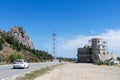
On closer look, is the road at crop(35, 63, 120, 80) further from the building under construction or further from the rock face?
the rock face

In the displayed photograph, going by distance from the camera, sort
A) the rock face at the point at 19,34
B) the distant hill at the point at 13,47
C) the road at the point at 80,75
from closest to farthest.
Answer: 1. the road at the point at 80,75
2. the distant hill at the point at 13,47
3. the rock face at the point at 19,34

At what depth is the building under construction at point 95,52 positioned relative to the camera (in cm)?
13862

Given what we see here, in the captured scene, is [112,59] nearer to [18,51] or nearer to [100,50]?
[100,50]

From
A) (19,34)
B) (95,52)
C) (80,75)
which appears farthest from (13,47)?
(80,75)

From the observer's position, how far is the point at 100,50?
14025 centimetres

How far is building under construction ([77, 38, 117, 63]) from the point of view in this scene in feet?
455

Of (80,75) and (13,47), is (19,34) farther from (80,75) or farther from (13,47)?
(80,75)

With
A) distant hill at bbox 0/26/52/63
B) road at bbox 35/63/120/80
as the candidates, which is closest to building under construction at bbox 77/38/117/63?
distant hill at bbox 0/26/52/63

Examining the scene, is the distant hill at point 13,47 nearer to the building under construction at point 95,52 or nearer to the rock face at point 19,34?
the rock face at point 19,34

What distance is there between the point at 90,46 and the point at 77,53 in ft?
24.3

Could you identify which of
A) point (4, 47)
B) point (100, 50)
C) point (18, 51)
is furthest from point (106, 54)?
point (4, 47)

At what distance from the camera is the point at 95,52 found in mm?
142000

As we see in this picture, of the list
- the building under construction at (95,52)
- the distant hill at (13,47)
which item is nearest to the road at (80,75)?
the distant hill at (13,47)

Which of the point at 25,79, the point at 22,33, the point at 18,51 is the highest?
the point at 22,33
